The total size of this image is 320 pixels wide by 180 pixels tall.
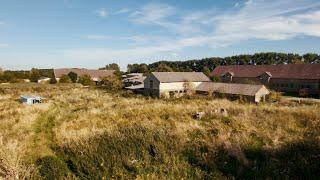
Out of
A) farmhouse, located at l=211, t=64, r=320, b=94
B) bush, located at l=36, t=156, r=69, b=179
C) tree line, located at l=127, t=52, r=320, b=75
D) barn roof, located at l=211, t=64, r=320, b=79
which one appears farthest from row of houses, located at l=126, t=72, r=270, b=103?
tree line, located at l=127, t=52, r=320, b=75

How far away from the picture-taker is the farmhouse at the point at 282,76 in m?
45.6

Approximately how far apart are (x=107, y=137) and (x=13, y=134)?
6.83 meters

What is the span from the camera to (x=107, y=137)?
12.7 meters

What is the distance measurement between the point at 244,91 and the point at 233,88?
216cm

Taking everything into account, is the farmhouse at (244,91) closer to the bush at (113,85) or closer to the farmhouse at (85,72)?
the bush at (113,85)

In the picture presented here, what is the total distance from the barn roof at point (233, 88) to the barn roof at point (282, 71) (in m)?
14.5

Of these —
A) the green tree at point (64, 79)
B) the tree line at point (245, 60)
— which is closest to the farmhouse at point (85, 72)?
the tree line at point (245, 60)

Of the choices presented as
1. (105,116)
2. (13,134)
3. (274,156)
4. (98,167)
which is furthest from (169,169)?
(105,116)

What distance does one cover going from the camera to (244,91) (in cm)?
3669

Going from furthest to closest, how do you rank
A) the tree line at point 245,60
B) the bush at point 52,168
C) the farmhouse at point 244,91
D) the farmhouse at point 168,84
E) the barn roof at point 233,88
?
the tree line at point 245,60
the farmhouse at point 168,84
the barn roof at point 233,88
the farmhouse at point 244,91
the bush at point 52,168

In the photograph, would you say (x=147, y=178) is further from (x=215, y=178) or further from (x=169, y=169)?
(x=215, y=178)

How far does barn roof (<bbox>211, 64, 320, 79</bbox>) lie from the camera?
46.6 meters

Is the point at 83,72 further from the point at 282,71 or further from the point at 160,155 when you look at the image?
the point at 160,155

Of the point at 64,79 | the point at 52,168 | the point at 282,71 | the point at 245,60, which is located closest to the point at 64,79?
the point at 64,79
